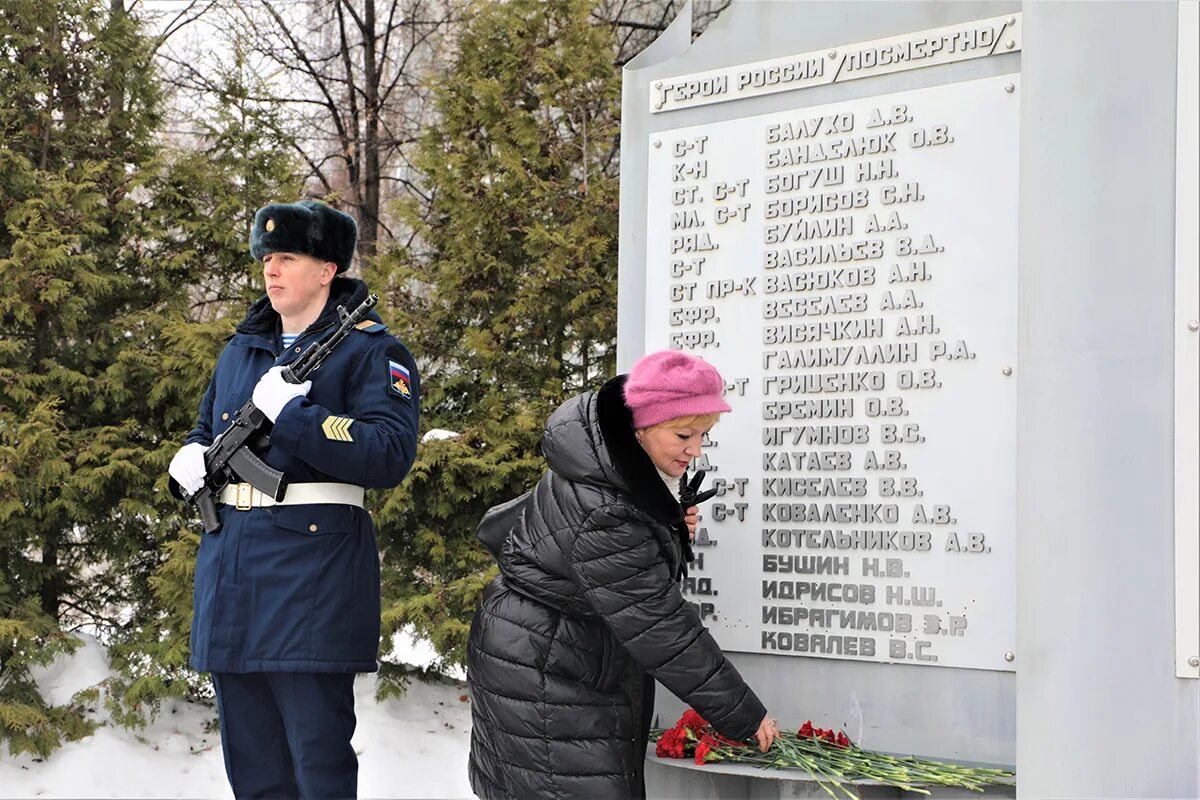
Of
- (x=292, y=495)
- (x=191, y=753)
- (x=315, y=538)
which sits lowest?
(x=191, y=753)

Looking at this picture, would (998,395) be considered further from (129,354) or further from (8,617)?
(8,617)

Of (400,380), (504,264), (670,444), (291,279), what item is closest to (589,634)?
(670,444)

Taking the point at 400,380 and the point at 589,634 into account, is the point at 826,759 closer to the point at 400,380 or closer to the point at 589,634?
the point at 589,634

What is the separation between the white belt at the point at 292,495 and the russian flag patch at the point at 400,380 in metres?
0.28

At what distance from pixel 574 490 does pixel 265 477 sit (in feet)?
2.73

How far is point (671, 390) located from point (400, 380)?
32.0 inches

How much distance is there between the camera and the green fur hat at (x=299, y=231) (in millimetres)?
3480

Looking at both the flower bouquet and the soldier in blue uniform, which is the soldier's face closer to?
the soldier in blue uniform

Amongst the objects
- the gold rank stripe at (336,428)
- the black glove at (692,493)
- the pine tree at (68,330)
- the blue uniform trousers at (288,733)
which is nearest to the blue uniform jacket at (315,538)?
the gold rank stripe at (336,428)

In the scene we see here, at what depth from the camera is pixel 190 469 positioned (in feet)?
11.3

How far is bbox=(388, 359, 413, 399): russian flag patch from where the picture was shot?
349 cm

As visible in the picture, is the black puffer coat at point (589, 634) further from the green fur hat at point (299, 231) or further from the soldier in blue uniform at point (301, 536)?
the green fur hat at point (299, 231)

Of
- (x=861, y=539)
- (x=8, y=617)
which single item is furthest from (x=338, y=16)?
(x=861, y=539)

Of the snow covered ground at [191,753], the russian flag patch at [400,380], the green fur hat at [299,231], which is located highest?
the green fur hat at [299,231]
